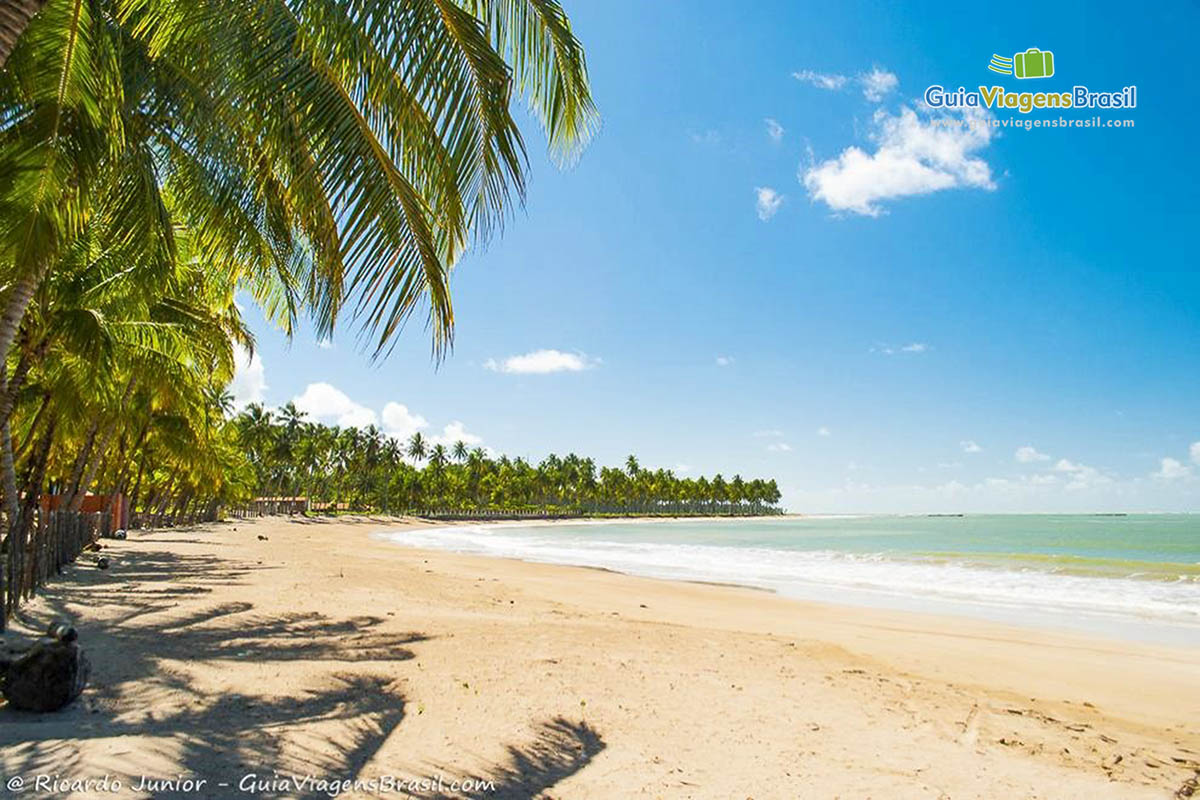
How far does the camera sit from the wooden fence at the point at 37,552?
818cm

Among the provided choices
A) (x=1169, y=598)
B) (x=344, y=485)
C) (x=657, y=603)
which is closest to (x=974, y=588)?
(x=1169, y=598)

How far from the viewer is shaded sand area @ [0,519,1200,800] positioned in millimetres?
4312

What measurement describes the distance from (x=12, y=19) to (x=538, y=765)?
16.9ft

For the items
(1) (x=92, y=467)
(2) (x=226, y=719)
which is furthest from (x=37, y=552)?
(1) (x=92, y=467)

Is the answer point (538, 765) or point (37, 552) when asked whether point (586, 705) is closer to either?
point (538, 765)

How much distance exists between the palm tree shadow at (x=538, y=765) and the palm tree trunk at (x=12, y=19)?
175 inches

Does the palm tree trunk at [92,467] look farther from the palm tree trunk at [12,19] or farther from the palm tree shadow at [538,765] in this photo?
the palm tree shadow at [538,765]

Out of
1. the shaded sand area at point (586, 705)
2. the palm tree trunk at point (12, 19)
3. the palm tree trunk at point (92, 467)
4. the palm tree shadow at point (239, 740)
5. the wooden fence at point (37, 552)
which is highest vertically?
the palm tree trunk at point (12, 19)

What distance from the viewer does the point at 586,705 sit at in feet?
19.6

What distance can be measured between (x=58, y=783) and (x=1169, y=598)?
21.5m

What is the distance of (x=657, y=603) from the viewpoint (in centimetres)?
1450

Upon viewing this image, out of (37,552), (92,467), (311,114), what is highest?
(311,114)

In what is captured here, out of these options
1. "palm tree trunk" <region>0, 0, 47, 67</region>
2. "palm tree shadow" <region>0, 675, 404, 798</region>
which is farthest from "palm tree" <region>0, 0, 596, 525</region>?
"palm tree shadow" <region>0, 675, 404, 798</region>

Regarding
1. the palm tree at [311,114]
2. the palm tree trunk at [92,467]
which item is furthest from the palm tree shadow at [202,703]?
the palm tree trunk at [92,467]
